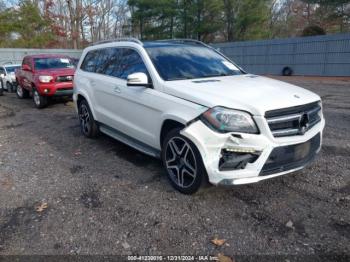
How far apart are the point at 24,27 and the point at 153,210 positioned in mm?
40985

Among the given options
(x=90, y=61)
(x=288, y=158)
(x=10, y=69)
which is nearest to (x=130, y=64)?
(x=90, y=61)

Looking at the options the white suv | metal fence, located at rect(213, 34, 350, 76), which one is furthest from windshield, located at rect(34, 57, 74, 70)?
metal fence, located at rect(213, 34, 350, 76)

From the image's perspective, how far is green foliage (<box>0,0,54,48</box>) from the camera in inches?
1459

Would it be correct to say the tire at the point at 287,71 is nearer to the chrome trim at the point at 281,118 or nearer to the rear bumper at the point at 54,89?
the rear bumper at the point at 54,89

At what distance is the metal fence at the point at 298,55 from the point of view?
59.4ft

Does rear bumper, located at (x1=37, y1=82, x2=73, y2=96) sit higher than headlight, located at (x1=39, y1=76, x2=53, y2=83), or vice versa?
headlight, located at (x1=39, y1=76, x2=53, y2=83)

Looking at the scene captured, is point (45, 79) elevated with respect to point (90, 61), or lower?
lower

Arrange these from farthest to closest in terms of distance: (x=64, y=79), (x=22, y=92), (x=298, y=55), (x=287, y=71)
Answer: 1. (x=287, y=71)
2. (x=298, y=55)
3. (x=22, y=92)
4. (x=64, y=79)

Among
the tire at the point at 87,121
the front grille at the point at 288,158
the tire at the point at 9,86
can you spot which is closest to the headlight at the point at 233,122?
the front grille at the point at 288,158

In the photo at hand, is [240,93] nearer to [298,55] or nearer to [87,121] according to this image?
[87,121]

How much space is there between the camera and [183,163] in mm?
3721

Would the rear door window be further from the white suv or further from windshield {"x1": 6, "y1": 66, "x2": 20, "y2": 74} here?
windshield {"x1": 6, "y1": 66, "x2": 20, "y2": 74}

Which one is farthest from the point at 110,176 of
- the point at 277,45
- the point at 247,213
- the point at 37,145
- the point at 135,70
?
the point at 277,45

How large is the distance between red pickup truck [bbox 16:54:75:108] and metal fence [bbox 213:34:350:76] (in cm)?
1496
